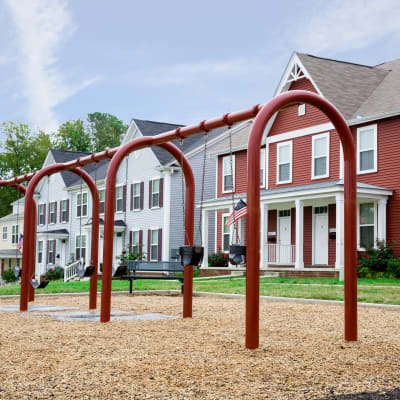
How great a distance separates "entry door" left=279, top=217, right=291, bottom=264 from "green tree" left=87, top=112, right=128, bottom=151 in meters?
45.0

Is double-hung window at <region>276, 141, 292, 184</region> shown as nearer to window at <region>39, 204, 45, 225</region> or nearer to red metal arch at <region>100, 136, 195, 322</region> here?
red metal arch at <region>100, 136, 195, 322</region>

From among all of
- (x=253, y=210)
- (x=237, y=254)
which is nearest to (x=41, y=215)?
(x=237, y=254)

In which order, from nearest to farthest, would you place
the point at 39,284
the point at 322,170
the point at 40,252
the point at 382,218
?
1. the point at 39,284
2. the point at 382,218
3. the point at 322,170
4. the point at 40,252

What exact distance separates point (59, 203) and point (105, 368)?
39491 mm

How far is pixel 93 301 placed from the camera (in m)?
12.0

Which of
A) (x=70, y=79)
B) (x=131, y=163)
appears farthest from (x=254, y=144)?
(x=70, y=79)

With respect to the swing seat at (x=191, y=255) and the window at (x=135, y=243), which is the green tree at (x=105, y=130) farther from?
the swing seat at (x=191, y=255)

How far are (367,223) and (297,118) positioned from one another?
571cm

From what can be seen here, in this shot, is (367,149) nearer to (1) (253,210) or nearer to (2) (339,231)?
(2) (339,231)

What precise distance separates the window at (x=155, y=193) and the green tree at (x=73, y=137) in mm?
33083

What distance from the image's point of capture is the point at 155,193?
33906 mm

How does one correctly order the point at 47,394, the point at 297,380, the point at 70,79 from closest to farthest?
the point at 47,394 < the point at 297,380 < the point at 70,79

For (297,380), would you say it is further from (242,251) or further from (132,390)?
(242,251)

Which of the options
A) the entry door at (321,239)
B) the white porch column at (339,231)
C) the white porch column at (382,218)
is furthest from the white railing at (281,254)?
the white porch column at (382,218)
